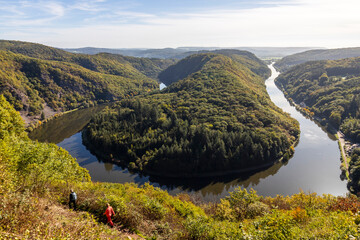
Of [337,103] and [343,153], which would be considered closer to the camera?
[343,153]

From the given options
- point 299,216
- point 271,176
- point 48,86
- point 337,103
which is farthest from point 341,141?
point 48,86

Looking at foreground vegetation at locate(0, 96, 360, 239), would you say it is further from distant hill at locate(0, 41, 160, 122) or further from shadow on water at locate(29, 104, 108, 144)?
distant hill at locate(0, 41, 160, 122)

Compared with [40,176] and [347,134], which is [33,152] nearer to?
[40,176]

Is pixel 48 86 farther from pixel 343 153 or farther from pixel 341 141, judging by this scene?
pixel 341 141

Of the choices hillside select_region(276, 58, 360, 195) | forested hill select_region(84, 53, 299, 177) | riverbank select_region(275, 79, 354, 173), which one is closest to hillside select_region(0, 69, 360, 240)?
forested hill select_region(84, 53, 299, 177)

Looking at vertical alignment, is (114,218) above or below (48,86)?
below

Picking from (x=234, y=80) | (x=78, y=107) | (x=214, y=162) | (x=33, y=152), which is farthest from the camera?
(x=78, y=107)

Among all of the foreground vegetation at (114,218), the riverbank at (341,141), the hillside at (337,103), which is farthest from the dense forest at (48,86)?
the hillside at (337,103)

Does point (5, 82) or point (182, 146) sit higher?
point (5, 82)

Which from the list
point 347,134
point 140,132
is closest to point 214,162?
point 140,132
